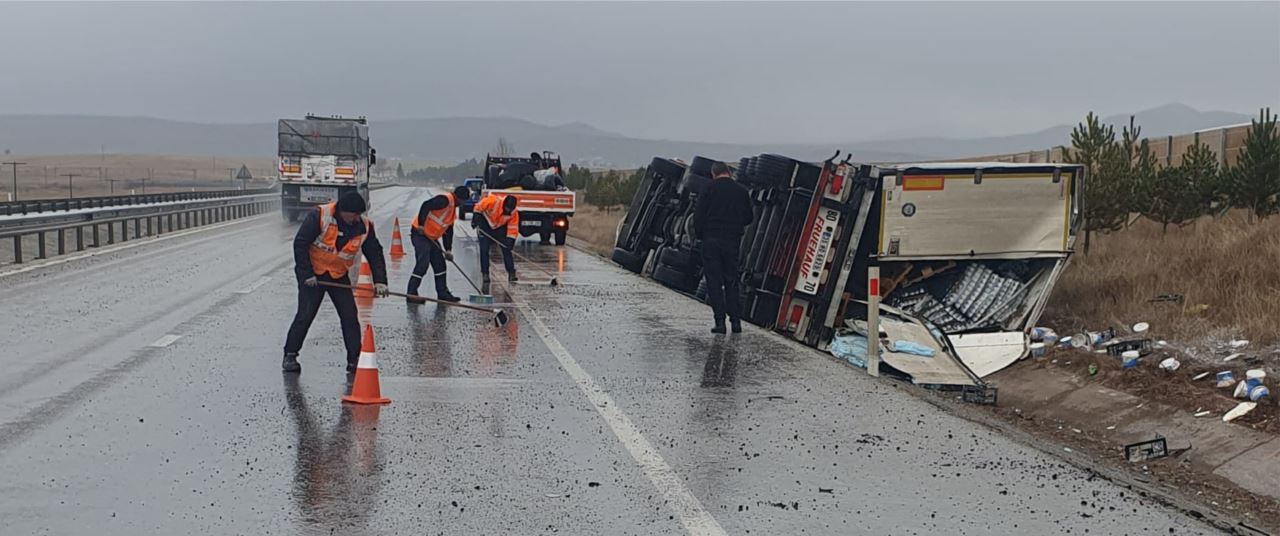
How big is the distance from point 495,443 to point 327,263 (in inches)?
125

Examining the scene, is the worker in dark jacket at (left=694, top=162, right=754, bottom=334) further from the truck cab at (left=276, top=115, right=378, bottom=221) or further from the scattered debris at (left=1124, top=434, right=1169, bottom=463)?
the truck cab at (left=276, top=115, right=378, bottom=221)

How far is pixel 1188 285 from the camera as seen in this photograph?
13.9 m

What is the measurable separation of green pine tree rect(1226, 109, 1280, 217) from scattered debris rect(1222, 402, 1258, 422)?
9671 mm

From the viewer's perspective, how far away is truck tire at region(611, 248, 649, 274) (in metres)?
21.3

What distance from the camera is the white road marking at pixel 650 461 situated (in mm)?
5656

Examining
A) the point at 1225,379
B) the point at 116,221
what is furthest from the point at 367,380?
the point at 116,221

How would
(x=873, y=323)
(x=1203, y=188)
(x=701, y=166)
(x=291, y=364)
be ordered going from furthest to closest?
1. (x=1203, y=188)
2. (x=701, y=166)
3. (x=873, y=323)
4. (x=291, y=364)

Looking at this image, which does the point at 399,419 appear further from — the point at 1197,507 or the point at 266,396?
the point at 1197,507

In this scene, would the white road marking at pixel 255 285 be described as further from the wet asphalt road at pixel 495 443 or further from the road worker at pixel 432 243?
the wet asphalt road at pixel 495 443

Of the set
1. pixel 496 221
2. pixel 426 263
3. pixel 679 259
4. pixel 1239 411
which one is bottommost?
pixel 1239 411

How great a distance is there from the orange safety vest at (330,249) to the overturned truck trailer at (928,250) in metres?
5.74

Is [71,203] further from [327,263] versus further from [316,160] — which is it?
[327,263]

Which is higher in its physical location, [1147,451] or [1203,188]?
[1203,188]

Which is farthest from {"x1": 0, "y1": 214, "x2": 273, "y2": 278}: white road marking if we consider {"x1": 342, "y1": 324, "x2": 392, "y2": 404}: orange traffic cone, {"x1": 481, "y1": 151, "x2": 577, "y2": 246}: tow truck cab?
{"x1": 342, "y1": 324, "x2": 392, "y2": 404}: orange traffic cone
